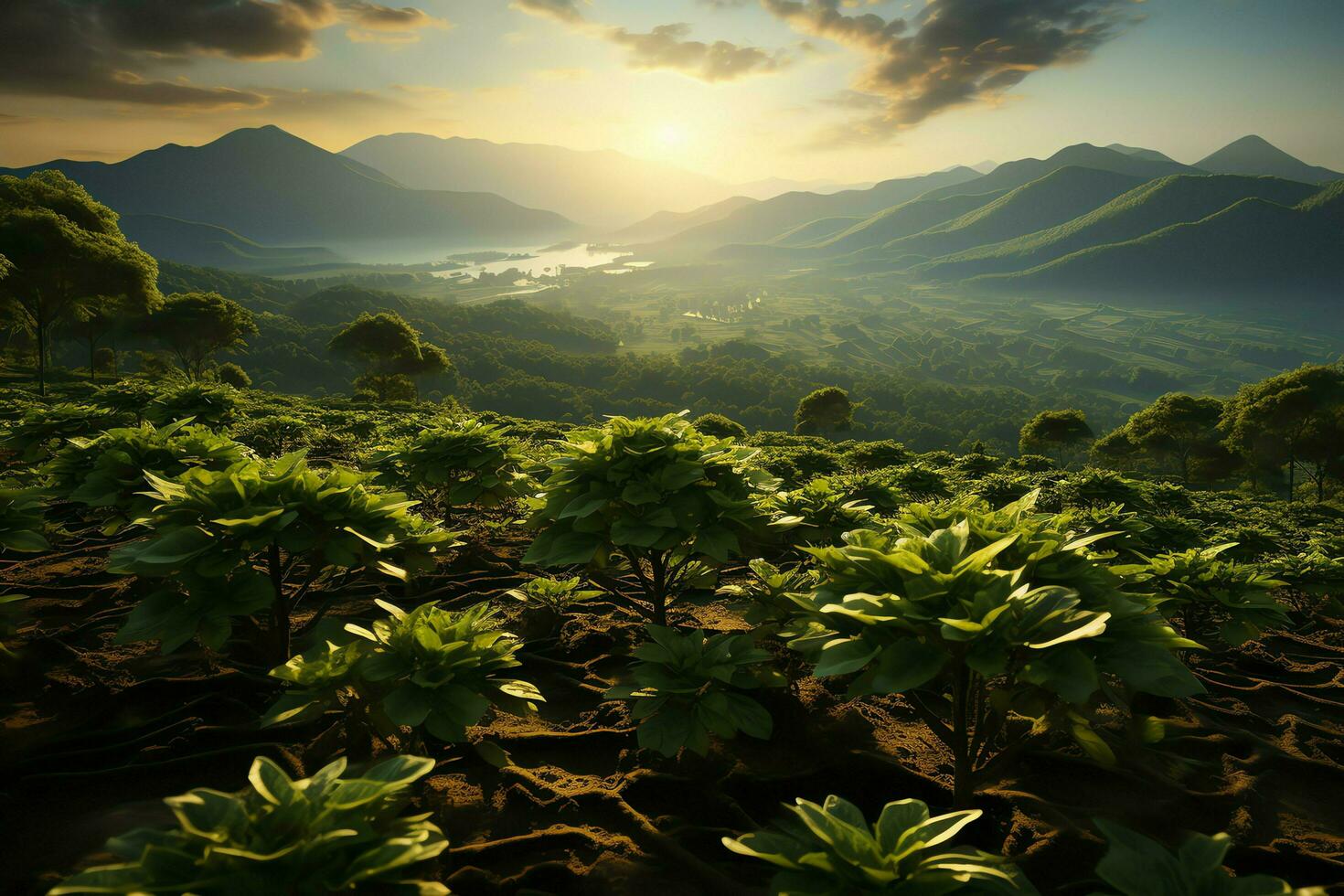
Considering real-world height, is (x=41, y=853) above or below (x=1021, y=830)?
above

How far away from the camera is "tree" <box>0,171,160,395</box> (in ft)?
79.7

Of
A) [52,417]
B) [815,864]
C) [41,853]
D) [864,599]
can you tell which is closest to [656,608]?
[864,599]

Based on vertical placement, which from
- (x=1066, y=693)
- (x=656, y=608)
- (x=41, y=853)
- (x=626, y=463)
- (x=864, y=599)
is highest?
(x=626, y=463)

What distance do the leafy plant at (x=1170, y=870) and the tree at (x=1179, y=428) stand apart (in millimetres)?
52360

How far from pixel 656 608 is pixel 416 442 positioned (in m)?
2.99

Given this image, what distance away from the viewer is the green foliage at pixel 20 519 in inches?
124

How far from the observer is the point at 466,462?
527cm

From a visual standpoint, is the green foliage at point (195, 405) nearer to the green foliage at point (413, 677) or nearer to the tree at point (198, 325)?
the green foliage at point (413, 677)

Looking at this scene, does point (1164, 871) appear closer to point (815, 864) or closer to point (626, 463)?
point (815, 864)

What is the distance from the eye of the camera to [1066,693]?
73.3 inches

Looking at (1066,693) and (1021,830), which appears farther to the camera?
(1021,830)

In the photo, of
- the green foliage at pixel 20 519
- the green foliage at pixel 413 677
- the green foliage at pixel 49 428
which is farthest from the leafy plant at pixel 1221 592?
the green foliage at pixel 49 428

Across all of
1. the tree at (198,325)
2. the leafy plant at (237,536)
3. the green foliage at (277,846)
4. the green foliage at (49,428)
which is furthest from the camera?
the tree at (198,325)

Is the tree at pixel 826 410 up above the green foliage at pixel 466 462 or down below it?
below
